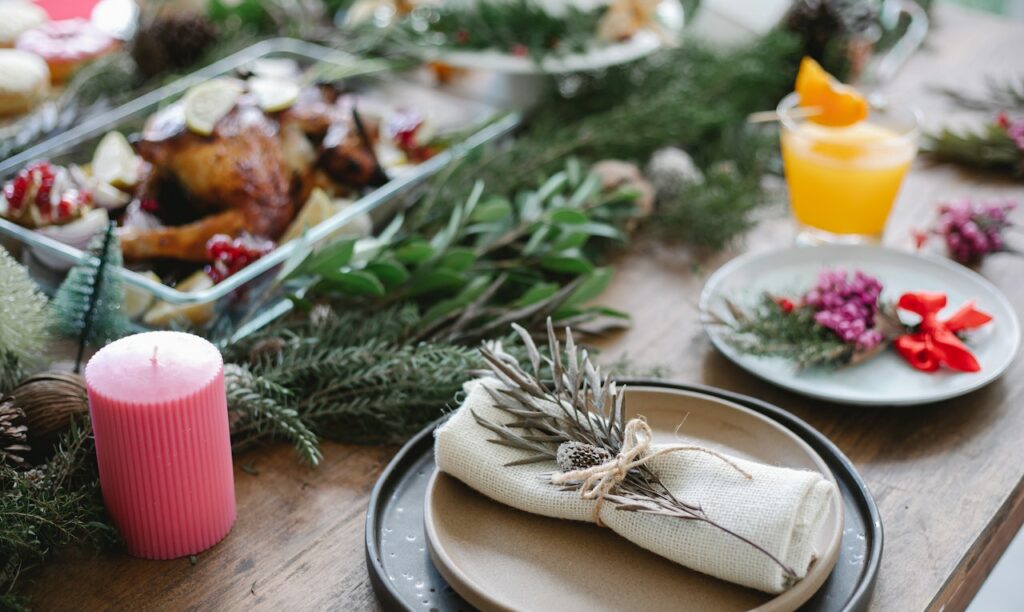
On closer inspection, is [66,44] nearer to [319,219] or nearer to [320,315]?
[319,219]

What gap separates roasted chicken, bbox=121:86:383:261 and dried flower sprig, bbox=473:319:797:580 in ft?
1.61

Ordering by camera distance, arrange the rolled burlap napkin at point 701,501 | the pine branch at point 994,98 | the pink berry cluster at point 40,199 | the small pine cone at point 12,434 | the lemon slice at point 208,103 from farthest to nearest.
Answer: the pine branch at point 994,98 < the lemon slice at point 208,103 < the pink berry cluster at point 40,199 < the small pine cone at point 12,434 < the rolled burlap napkin at point 701,501

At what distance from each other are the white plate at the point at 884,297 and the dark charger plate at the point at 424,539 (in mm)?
128

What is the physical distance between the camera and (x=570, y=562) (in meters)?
0.80

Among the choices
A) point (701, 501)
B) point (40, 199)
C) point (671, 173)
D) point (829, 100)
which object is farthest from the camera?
point (671, 173)

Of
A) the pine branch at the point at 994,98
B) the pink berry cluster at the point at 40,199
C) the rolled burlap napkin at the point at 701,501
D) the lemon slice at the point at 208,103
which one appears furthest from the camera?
the pine branch at the point at 994,98

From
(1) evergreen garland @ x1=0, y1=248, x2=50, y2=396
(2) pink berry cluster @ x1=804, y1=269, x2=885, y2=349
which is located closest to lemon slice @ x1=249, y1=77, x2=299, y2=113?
(1) evergreen garland @ x1=0, y1=248, x2=50, y2=396

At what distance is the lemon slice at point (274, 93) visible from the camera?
1.36 m

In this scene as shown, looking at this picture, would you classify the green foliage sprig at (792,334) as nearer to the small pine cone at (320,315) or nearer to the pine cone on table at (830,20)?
the small pine cone at (320,315)

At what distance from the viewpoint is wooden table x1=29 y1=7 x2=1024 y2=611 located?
833 millimetres

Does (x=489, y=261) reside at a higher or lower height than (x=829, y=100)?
lower

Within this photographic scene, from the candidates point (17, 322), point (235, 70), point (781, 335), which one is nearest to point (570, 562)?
point (781, 335)

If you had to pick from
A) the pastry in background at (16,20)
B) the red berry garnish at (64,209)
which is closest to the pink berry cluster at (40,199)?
the red berry garnish at (64,209)

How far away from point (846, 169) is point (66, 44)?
1.25m
